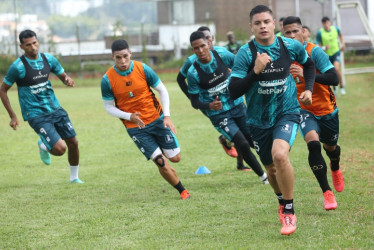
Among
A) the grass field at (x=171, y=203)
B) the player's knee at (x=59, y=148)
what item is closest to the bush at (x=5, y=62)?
the grass field at (x=171, y=203)

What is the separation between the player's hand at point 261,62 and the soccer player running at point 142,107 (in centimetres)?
257

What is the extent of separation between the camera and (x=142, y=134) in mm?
8703

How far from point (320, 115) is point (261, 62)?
195 centimetres

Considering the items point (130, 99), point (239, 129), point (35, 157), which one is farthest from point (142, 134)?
point (35, 157)

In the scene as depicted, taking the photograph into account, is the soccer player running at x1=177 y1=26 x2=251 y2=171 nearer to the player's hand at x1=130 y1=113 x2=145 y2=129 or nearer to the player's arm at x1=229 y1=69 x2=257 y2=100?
the player's hand at x1=130 y1=113 x2=145 y2=129

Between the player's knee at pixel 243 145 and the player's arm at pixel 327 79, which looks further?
the player's knee at pixel 243 145

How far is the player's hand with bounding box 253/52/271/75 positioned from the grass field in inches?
62.4

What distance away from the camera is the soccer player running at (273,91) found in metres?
6.35

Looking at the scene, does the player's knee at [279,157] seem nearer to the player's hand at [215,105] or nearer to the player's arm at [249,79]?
the player's arm at [249,79]

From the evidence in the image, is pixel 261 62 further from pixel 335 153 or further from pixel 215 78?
pixel 215 78

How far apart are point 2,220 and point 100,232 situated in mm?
1571

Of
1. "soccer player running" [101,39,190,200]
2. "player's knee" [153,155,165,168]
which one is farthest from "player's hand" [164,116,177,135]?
"player's knee" [153,155,165,168]

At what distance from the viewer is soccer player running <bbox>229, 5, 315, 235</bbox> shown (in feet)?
20.8

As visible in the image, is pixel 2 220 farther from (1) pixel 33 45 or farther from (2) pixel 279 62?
(2) pixel 279 62
